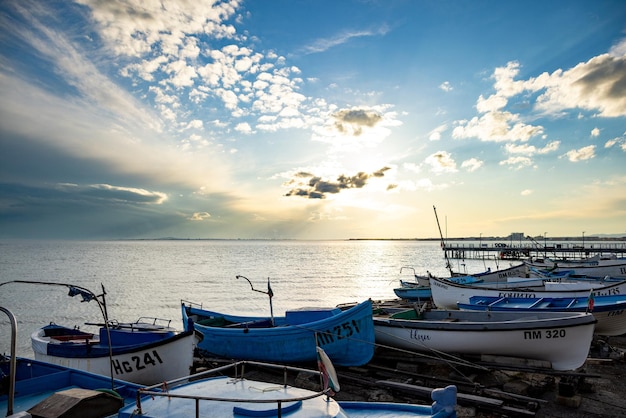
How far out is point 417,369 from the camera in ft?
43.7

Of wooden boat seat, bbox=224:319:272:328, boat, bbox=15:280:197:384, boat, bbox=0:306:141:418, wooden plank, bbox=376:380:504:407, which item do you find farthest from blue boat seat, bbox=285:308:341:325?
boat, bbox=0:306:141:418

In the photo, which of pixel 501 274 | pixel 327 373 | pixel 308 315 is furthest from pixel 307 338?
pixel 501 274

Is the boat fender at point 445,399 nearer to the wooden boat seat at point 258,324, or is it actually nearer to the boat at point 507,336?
the boat at point 507,336

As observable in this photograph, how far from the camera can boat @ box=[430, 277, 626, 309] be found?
1983 centimetres

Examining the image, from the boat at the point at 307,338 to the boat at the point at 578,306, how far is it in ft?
23.2

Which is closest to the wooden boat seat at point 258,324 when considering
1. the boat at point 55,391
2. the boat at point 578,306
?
the boat at point 55,391

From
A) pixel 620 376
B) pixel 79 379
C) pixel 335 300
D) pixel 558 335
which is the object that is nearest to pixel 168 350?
pixel 79 379

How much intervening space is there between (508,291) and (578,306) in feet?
13.4

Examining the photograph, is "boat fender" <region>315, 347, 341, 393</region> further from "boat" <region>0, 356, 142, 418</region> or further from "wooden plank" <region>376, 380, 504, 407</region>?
"wooden plank" <region>376, 380, 504, 407</region>

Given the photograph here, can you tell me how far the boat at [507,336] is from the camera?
12.0 meters

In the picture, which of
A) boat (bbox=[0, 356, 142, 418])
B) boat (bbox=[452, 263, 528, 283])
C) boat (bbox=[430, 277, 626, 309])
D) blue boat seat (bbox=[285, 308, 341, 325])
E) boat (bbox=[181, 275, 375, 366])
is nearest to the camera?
boat (bbox=[0, 356, 142, 418])

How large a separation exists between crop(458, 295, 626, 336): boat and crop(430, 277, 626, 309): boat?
0.65m

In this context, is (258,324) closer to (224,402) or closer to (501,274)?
(224,402)

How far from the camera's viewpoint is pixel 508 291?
2120cm
